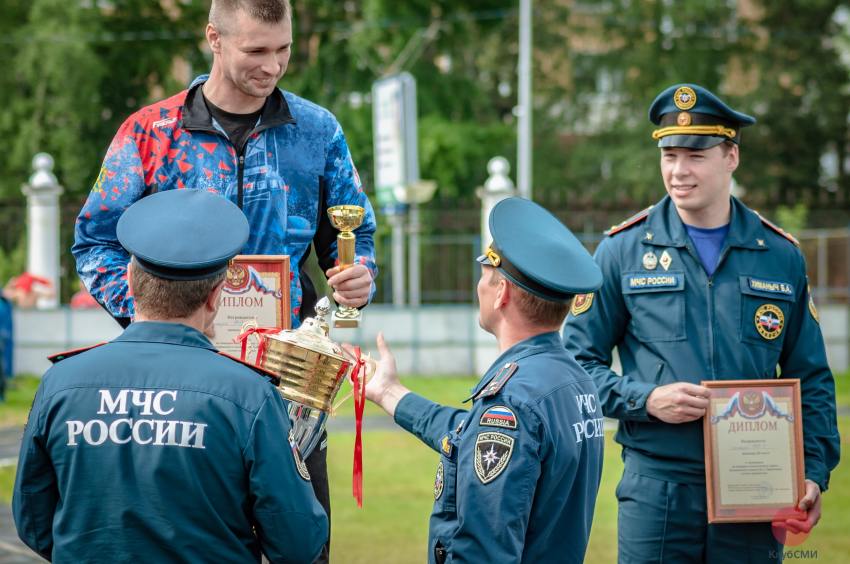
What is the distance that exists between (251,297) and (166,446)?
2.43ft

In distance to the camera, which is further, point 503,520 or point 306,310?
point 306,310

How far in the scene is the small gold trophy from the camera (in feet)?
11.6

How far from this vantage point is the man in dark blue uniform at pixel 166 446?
2836 millimetres

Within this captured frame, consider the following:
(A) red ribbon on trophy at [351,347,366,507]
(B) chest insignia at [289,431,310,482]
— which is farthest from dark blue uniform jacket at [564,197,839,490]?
(B) chest insignia at [289,431,310,482]

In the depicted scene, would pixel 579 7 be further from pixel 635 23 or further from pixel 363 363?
pixel 363 363

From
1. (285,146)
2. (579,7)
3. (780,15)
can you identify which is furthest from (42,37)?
(285,146)

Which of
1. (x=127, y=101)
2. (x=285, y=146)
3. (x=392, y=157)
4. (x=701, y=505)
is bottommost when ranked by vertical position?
(x=701, y=505)

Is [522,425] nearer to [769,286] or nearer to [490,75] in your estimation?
[769,286]

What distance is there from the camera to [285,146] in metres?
3.75

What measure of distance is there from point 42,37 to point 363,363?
86.4 ft

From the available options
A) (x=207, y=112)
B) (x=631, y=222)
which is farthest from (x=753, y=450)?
(x=207, y=112)

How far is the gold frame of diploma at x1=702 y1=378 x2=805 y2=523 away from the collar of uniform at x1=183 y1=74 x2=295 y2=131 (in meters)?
1.63

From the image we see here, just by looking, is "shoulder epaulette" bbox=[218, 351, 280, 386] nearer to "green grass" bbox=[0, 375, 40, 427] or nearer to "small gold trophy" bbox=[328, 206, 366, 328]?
"small gold trophy" bbox=[328, 206, 366, 328]

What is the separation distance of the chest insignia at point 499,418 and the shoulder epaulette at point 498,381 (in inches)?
2.0
